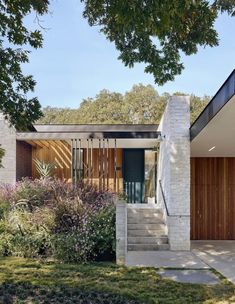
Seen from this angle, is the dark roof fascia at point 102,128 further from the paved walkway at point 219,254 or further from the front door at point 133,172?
the paved walkway at point 219,254

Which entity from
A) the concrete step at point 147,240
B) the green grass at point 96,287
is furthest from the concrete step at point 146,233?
the green grass at point 96,287

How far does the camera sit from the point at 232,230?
577 inches

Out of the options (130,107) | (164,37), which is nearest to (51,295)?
(164,37)

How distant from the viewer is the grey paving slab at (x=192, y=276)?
7681 mm

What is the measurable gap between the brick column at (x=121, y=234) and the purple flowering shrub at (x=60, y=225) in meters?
0.26

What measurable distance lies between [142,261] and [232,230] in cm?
625

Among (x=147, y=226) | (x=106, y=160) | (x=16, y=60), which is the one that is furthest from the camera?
(x=106, y=160)

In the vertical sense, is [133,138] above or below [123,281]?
above

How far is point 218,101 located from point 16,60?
391 cm

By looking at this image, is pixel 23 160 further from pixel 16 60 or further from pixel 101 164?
pixel 16 60

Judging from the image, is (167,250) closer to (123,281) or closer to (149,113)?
(123,281)

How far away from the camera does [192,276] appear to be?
8.12m

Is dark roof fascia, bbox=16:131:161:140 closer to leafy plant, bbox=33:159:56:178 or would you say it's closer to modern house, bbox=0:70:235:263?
modern house, bbox=0:70:235:263

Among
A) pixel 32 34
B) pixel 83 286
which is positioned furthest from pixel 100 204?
pixel 32 34
